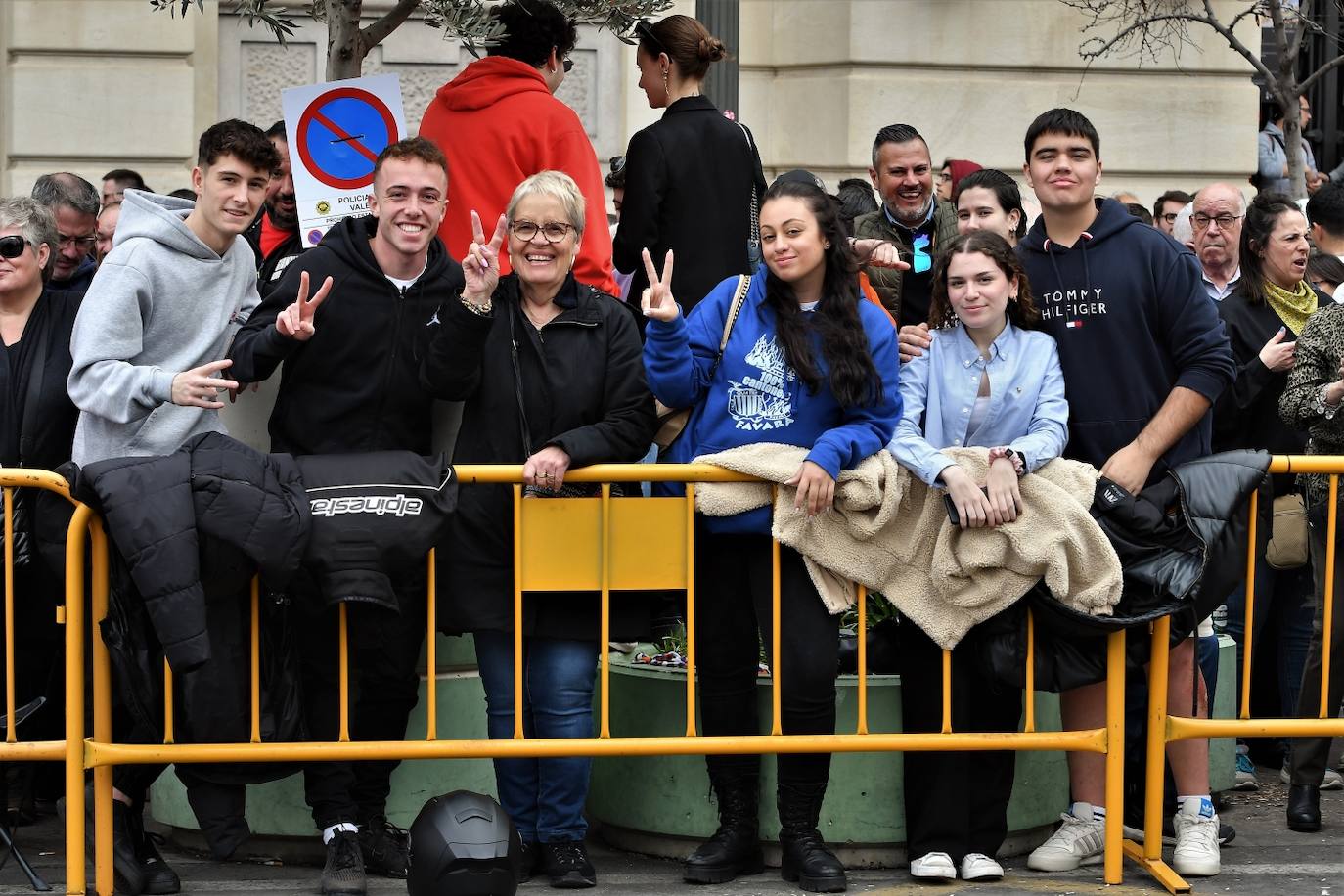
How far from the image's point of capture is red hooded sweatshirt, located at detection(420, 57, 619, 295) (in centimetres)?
685

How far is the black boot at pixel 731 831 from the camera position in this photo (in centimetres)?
592

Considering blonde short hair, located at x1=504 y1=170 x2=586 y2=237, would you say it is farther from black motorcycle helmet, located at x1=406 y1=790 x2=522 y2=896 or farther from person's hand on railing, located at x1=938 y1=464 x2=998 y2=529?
black motorcycle helmet, located at x1=406 y1=790 x2=522 y2=896

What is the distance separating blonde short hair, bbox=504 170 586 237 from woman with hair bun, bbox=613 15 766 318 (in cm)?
120

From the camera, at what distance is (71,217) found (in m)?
7.61

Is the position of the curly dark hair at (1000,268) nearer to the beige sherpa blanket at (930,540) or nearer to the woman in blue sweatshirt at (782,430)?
the woman in blue sweatshirt at (782,430)

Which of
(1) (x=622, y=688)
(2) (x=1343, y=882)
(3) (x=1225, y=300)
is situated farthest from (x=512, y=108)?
(2) (x=1343, y=882)

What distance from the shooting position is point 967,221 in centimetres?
713

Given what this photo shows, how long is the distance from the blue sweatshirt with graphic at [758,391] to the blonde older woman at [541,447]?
0.63 ft

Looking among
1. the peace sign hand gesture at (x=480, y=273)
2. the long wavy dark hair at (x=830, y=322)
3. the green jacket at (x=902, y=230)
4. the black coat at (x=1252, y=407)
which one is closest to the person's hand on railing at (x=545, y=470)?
the peace sign hand gesture at (x=480, y=273)

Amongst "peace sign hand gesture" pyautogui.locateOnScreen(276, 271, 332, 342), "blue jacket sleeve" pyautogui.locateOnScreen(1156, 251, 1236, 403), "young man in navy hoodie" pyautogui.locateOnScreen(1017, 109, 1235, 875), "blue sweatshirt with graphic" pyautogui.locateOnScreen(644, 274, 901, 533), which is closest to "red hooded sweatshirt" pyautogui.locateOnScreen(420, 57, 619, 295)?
"blue sweatshirt with graphic" pyautogui.locateOnScreen(644, 274, 901, 533)

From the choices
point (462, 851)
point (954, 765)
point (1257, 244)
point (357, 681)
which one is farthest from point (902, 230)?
point (462, 851)

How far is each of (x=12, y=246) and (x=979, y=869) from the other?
138 inches

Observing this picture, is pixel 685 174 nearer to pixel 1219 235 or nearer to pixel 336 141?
pixel 336 141

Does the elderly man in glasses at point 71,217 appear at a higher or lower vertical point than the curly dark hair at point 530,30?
lower
